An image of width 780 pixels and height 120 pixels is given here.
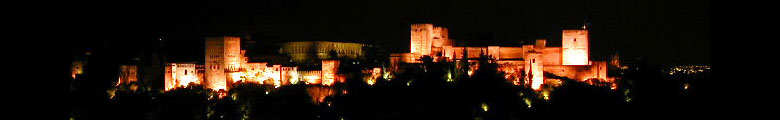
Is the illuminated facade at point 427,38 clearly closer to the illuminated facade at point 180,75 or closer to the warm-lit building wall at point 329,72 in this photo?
the warm-lit building wall at point 329,72

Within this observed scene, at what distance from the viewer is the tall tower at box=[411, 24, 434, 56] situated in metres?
33.4

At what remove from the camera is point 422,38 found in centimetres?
3347

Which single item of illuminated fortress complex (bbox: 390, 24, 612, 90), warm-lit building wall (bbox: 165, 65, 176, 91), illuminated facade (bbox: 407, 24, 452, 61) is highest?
illuminated facade (bbox: 407, 24, 452, 61)

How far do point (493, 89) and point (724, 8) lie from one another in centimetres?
2071

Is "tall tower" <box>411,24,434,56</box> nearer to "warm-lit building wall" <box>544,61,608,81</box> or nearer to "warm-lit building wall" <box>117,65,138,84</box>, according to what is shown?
"warm-lit building wall" <box>544,61,608,81</box>

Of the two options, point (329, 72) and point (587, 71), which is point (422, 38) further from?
point (587, 71)

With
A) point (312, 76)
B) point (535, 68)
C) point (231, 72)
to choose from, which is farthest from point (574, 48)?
point (231, 72)

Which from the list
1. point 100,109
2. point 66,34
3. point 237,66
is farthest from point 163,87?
point 66,34

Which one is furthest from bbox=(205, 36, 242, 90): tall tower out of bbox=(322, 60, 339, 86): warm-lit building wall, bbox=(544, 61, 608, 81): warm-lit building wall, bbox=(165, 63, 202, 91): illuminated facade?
bbox=(544, 61, 608, 81): warm-lit building wall

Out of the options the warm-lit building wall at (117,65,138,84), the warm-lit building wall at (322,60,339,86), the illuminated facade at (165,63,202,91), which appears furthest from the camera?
the warm-lit building wall at (117,65,138,84)

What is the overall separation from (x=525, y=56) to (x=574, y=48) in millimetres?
3167

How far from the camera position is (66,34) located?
9.81 ft

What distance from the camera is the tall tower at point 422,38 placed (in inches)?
1314

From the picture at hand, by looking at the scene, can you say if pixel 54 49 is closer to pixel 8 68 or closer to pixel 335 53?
pixel 8 68
